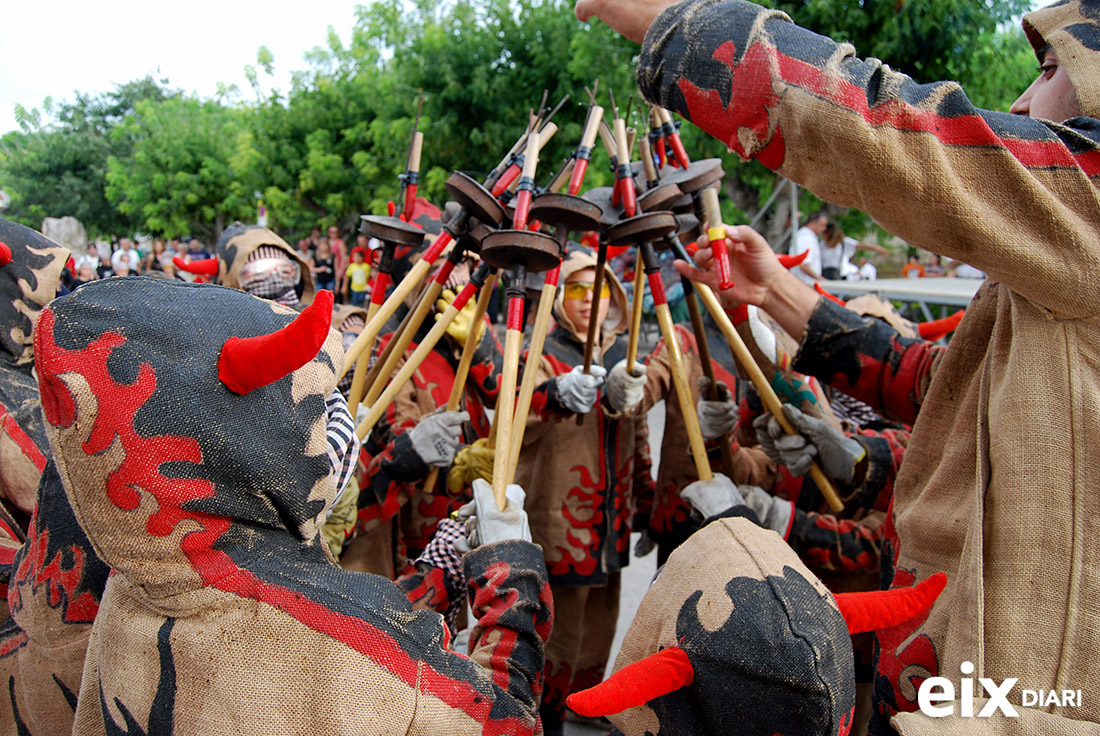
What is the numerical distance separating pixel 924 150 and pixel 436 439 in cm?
152

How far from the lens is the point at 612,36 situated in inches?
344

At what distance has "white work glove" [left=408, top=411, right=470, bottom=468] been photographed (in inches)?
81.9

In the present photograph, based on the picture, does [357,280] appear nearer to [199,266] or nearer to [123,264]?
[199,266]

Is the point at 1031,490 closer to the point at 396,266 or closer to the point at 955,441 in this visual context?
the point at 955,441

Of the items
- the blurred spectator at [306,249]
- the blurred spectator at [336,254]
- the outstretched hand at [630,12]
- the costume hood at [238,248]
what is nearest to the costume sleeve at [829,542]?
the outstretched hand at [630,12]

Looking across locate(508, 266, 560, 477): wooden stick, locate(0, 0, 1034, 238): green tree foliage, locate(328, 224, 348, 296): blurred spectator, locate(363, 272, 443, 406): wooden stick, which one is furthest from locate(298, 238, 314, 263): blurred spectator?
locate(508, 266, 560, 477): wooden stick

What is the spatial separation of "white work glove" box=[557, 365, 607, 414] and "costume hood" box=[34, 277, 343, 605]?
143 cm

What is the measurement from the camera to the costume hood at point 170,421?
863 millimetres

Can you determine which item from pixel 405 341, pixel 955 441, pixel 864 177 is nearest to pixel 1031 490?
pixel 955 441

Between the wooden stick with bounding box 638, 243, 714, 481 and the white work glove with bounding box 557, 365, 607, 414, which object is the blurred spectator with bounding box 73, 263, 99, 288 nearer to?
the wooden stick with bounding box 638, 243, 714, 481

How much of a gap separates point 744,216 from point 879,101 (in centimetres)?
887

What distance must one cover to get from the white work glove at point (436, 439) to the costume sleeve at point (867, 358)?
1048 mm

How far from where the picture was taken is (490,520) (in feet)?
4.78

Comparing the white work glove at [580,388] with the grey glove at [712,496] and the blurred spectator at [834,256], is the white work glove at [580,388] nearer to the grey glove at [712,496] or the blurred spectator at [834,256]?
the grey glove at [712,496]
